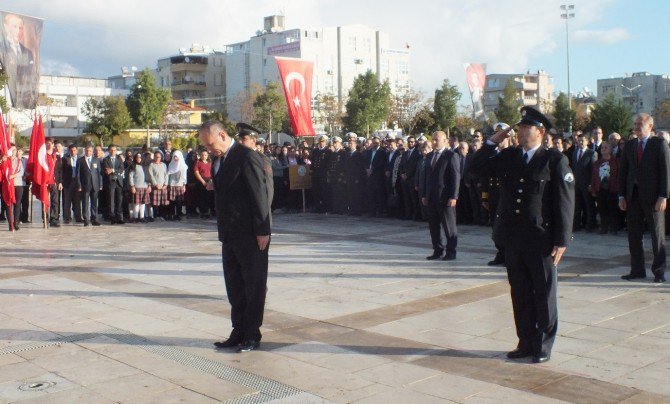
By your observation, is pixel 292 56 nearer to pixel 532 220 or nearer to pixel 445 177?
pixel 445 177

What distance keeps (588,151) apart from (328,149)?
25.4 feet

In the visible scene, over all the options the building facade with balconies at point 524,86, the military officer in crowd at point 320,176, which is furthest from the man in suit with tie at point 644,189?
the building facade with balconies at point 524,86

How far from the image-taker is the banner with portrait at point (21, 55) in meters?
19.4

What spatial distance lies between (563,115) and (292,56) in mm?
47471

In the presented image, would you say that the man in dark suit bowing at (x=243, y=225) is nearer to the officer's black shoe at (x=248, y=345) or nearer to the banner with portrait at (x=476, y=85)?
the officer's black shoe at (x=248, y=345)

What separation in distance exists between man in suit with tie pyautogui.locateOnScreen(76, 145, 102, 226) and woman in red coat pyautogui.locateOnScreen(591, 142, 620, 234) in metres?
11.4

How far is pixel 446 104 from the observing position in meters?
63.7

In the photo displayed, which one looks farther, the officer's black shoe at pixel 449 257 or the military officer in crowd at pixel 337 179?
the military officer in crowd at pixel 337 179

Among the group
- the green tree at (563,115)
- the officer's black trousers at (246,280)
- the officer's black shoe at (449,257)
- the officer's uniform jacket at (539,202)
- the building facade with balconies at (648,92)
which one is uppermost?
the building facade with balconies at (648,92)

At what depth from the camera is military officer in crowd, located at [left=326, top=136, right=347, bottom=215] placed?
2039 centimetres

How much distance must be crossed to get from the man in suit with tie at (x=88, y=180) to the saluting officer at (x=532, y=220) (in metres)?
14.1

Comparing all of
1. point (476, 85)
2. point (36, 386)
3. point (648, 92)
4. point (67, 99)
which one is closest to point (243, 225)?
point (36, 386)

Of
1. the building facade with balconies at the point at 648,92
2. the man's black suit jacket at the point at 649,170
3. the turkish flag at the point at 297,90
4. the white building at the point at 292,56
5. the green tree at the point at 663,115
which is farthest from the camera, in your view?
the building facade with balconies at the point at 648,92

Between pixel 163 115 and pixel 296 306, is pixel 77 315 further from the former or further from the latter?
pixel 163 115
